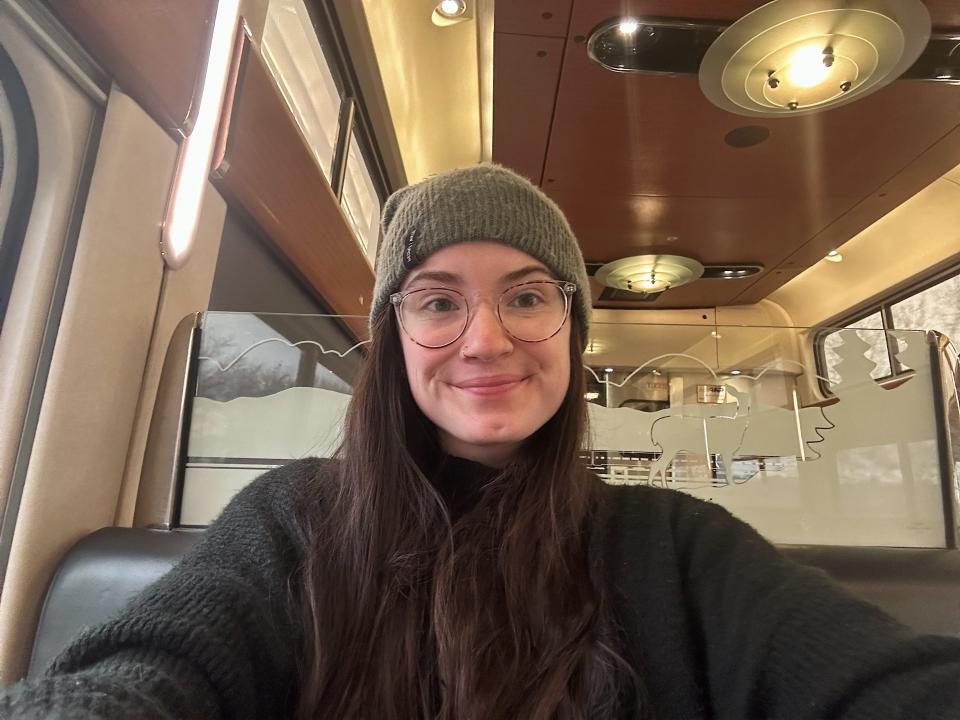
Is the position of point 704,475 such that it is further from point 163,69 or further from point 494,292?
point 163,69

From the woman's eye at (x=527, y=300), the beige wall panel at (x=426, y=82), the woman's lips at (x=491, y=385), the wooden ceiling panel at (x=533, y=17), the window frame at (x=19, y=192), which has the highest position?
the beige wall panel at (x=426, y=82)

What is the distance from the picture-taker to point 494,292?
695 millimetres

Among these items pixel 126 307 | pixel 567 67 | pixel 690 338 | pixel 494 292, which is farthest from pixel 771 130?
pixel 126 307

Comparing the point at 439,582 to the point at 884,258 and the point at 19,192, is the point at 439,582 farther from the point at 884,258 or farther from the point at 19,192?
the point at 884,258

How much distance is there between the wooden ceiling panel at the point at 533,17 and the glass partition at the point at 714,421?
39.2 inches

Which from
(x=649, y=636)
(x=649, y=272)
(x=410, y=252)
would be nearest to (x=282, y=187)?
(x=410, y=252)

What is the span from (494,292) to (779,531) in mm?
931

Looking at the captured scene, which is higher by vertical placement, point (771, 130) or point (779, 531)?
point (771, 130)

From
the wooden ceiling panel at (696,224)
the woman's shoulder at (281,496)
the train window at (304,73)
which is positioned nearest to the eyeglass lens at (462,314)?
the woman's shoulder at (281,496)

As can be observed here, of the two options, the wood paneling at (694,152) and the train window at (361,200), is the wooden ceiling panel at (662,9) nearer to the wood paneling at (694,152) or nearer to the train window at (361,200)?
the wood paneling at (694,152)

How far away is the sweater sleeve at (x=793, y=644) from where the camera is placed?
462 mm

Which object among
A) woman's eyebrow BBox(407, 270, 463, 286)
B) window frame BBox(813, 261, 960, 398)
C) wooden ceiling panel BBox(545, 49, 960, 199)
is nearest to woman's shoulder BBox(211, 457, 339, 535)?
woman's eyebrow BBox(407, 270, 463, 286)

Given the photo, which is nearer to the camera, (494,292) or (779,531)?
(494,292)

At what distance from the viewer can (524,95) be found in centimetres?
207
